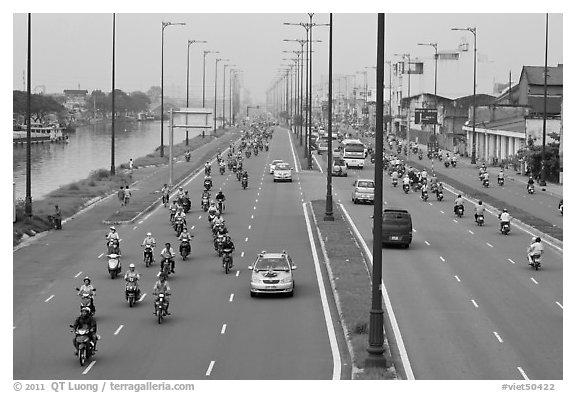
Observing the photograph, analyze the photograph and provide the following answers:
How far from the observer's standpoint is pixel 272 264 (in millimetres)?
32656

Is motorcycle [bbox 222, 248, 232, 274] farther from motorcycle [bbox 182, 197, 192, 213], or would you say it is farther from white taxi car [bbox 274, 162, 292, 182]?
white taxi car [bbox 274, 162, 292, 182]

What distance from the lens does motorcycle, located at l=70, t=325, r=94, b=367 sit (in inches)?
917

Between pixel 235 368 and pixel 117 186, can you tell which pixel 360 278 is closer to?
pixel 235 368

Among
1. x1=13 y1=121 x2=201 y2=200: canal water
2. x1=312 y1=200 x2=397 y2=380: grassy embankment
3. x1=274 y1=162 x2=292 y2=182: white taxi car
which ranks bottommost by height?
x1=13 y1=121 x2=201 y2=200: canal water

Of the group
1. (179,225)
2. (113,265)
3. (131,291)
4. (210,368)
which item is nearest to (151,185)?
(179,225)

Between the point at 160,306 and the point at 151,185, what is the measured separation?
45.3 m

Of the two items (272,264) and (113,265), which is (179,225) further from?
(272,264)

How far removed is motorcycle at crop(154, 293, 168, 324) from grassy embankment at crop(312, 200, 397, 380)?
4590 millimetres

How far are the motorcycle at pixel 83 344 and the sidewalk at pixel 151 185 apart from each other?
27412 mm

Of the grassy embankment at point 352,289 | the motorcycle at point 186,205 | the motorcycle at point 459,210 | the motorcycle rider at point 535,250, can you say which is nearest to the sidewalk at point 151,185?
the motorcycle at point 186,205

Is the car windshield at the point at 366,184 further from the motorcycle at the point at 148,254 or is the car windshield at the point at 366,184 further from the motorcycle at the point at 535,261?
the motorcycle at the point at 148,254

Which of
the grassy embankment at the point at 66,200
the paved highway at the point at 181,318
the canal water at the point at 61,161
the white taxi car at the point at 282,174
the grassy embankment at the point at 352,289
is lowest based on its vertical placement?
the canal water at the point at 61,161

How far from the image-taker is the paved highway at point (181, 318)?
23047 mm

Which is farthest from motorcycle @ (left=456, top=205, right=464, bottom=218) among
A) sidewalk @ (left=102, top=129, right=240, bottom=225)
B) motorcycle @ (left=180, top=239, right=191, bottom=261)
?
motorcycle @ (left=180, top=239, right=191, bottom=261)
